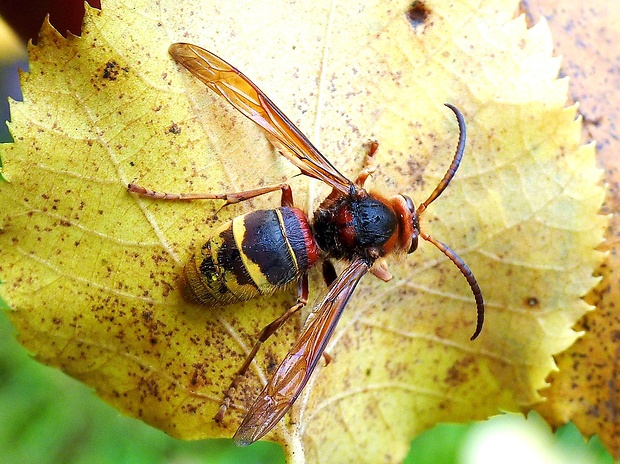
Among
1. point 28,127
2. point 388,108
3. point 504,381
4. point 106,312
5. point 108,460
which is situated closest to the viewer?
point 28,127

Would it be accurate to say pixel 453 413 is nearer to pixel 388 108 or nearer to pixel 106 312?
pixel 388 108

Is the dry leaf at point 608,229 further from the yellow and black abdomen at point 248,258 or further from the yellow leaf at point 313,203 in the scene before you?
the yellow and black abdomen at point 248,258

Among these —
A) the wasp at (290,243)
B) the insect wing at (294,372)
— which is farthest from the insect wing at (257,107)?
the insect wing at (294,372)

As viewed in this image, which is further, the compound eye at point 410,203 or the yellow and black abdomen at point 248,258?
the compound eye at point 410,203

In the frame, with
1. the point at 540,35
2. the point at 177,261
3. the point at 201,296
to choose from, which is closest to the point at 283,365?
the point at 201,296

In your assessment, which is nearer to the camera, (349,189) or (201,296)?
(201,296)

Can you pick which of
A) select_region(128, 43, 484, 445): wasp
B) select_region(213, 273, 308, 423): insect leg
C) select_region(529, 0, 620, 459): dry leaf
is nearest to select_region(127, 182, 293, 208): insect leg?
select_region(128, 43, 484, 445): wasp

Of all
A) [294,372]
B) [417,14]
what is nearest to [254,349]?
[294,372]
